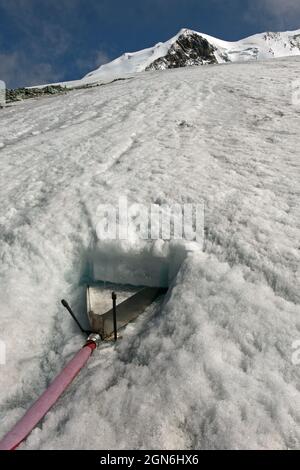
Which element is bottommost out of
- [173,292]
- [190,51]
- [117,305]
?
[117,305]

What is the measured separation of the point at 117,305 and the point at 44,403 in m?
1.32

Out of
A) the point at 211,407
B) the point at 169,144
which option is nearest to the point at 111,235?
the point at 211,407

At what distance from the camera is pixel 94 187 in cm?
595

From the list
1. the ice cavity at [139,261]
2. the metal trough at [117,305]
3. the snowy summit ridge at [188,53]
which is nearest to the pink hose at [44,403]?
the metal trough at [117,305]

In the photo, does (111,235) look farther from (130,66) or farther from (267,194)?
(130,66)

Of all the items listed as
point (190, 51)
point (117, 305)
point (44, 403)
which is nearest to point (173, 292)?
point (117, 305)

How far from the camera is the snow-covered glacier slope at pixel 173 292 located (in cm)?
270

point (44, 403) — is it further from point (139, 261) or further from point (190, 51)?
point (190, 51)

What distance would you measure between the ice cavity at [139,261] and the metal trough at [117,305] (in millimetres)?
148

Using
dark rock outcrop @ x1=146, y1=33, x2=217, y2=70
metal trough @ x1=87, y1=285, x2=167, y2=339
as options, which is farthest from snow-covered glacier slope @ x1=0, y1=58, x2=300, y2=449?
dark rock outcrop @ x1=146, y1=33, x2=217, y2=70

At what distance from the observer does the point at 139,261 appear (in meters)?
4.43

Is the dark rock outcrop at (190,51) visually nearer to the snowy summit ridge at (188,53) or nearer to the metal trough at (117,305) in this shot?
the snowy summit ridge at (188,53)

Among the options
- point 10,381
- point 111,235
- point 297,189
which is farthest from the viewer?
point 297,189
